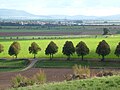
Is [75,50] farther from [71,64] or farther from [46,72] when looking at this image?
[46,72]

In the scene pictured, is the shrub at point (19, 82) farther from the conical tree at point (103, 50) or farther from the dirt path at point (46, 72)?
the conical tree at point (103, 50)

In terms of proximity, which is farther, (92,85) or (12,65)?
(12,65)

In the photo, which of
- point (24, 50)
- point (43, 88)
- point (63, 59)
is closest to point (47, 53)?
point (63, 59)

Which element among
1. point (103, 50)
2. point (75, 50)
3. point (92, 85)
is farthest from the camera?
point (75, 50)

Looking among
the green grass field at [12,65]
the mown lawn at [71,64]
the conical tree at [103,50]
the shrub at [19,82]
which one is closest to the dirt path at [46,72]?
the mown lawn at [71,64]

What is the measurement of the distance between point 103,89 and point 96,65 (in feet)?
170

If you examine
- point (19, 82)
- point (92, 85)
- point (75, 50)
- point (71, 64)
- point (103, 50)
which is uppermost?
point (92, 85)

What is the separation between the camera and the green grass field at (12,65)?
245 feet

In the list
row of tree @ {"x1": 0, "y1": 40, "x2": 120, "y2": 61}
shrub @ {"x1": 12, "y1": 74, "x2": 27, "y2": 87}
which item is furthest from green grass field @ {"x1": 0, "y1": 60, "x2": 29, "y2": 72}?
shrub @ {"x1": 12, "y1": 74, "x2": 27, "y2": 87}

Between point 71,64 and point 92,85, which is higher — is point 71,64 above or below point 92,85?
below

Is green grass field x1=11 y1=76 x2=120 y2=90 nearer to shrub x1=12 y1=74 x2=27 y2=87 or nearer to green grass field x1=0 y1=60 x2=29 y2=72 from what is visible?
shrub x1=12 y1=74 x2=27 y2=87

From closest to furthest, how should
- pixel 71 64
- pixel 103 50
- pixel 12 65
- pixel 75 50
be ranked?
pixel 71 64 < pixel 12 65 < pixel 103 50 < pixel 75 50

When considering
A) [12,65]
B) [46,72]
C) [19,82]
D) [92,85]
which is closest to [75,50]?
[12,65]

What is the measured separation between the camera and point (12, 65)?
78.6m
